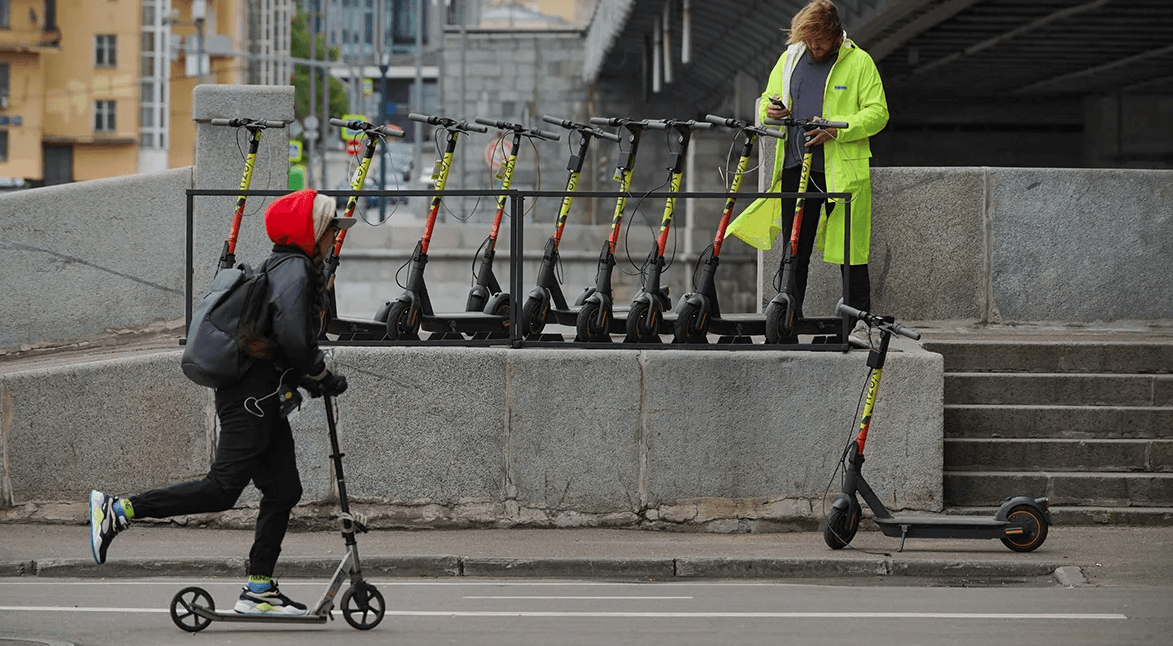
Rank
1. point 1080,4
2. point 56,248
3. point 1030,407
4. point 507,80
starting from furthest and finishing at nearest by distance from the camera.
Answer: point 507,80, point 1080,4, point 56,248, point 1030,407

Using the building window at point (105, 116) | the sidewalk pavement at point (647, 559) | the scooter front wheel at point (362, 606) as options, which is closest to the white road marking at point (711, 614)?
the scooter front wheel at point (362, 606)

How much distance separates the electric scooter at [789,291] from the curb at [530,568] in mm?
1717

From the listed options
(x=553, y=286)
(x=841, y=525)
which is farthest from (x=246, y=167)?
(x=841, y=525)

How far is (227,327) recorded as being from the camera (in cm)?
717

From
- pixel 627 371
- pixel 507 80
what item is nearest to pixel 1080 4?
pixel 627 371

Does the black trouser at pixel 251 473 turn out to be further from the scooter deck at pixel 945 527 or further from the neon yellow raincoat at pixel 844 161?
the neon yellow raincoat at pixel 844 161

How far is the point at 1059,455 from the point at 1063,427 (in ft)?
0.76

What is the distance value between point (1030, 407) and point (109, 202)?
592cm

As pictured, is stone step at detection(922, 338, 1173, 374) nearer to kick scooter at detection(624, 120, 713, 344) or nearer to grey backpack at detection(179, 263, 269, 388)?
kick scooter at detection(624, 120, 713, 344)

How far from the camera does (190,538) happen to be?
386 inches

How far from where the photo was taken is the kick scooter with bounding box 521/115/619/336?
10.7 m

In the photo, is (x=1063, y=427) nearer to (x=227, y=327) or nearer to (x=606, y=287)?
(x=606, y=287)

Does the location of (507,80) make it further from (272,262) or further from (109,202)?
(272,262)

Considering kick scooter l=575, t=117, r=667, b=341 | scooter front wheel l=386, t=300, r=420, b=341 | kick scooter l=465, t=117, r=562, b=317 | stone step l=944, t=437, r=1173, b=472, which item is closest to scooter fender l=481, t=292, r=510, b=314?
kick scooter l=465, t=117, r=562, b=317
